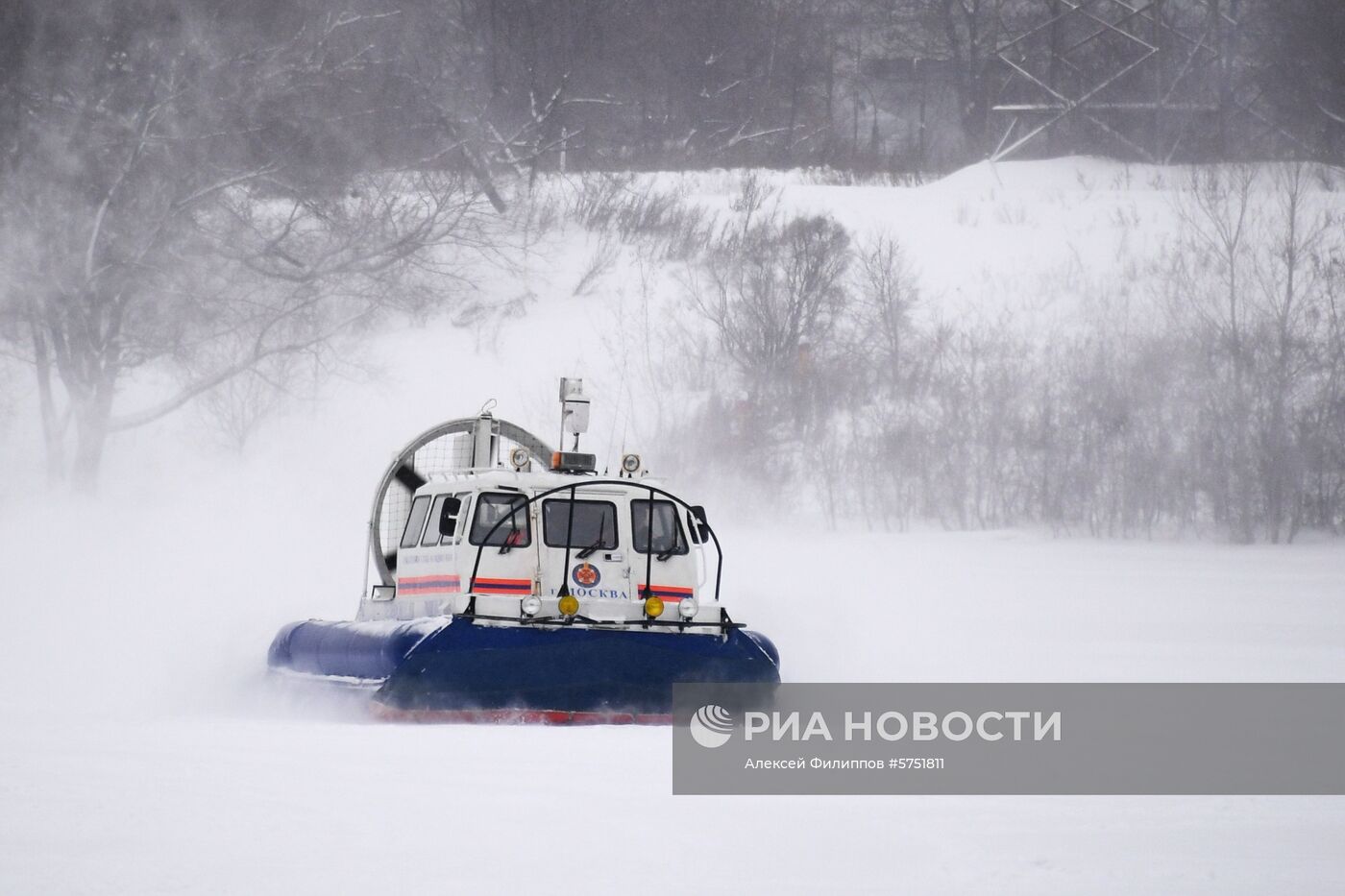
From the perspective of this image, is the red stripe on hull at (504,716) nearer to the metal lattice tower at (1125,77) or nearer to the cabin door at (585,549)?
the cabin door at (585,549)

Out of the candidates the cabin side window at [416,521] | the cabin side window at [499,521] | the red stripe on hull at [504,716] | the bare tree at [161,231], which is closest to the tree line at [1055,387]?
the bare tree at [161,231]

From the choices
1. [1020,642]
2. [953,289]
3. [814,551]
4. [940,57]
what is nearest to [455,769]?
[1020,642]

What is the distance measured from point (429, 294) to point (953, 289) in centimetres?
1112

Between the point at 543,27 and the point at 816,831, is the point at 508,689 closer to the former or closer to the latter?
the point at 816,831

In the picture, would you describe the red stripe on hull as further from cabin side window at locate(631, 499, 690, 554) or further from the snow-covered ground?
cabin side window at locate(631, 499, 690, 554)

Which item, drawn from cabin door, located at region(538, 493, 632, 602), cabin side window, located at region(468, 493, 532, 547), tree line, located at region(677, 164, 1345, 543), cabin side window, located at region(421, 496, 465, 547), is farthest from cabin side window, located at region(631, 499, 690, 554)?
tree line, located at region(677, 164, 1345, 543)

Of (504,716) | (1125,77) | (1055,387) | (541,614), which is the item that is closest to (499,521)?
(541,614)

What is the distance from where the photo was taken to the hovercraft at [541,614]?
423 inches

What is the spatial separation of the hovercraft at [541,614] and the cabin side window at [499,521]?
0.01 m

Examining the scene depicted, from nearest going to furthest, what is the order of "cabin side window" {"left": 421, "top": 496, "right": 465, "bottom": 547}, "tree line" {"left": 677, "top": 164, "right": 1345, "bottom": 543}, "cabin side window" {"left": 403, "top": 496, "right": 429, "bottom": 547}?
"cabin side window" {"left": 421, "top": 496, "right": 465, "bottom": 547} → "cabin side window" {"left": 403, "top": 496, "right": 429, "bottom": 547} → "tree line" {"left": 677, "top": 164, "right": 1345, "bottom": 543}

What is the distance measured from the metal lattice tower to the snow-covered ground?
6278 millimetres

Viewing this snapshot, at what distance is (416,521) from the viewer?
13227 mm

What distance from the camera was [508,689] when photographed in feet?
35.3

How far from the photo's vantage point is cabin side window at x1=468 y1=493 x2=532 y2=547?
11914 millimetres
